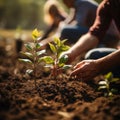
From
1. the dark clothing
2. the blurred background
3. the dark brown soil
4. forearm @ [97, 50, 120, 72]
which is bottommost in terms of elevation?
the dark brown soil

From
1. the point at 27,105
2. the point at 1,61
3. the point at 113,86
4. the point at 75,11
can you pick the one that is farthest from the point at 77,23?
the point at 27,105

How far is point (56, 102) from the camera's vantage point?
8.82 ft

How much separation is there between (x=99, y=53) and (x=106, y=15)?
1.57ft

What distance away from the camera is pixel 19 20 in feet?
80.4

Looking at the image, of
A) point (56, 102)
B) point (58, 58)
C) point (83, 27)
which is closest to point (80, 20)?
point (83, 27)

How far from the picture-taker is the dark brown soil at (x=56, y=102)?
220 cm

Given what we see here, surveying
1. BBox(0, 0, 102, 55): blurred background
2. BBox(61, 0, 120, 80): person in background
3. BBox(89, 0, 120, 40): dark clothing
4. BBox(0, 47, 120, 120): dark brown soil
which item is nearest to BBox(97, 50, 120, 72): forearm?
BBox(61, 0, 120, 80): person in background

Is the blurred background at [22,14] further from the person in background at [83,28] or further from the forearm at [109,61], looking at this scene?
the forearm at [109,61]

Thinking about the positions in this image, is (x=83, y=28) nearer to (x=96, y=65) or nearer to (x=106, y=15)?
(x=106, y=15)

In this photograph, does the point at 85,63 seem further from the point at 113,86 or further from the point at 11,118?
the point at 11,118

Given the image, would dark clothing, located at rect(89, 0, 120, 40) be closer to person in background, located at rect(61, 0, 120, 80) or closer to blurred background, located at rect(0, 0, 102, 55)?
person in background, located at rect(61, 0, 120, 80)

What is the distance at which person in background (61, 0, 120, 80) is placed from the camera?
304 centimetres

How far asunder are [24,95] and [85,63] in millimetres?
684

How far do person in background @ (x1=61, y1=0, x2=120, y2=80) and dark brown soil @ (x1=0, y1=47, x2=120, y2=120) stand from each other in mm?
208
